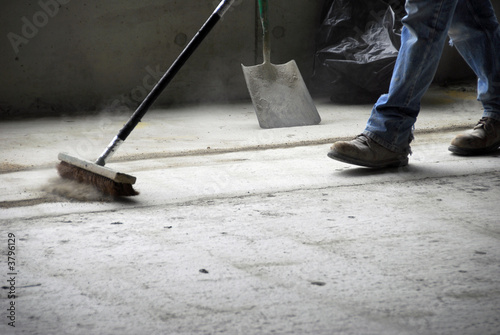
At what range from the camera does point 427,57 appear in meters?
2.27

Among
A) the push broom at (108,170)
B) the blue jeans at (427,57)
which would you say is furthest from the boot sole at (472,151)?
the push broom at (108,170)

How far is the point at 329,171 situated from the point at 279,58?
2.09m

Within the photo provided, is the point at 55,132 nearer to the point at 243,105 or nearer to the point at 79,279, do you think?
the point at 243,105

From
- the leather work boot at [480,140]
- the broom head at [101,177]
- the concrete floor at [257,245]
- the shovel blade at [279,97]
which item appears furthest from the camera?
the shovel blade at [279,97]

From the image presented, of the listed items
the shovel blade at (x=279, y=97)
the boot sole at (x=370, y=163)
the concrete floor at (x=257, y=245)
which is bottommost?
the concrete floor at (x=257, y=245)

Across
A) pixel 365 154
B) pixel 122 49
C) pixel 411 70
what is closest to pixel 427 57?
pixel 411 70

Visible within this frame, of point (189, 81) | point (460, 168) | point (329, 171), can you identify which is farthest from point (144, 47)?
point (460, 168)

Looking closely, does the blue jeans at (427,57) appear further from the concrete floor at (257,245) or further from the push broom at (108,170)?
the push broom at (108,170)

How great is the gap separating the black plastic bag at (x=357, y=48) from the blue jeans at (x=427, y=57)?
128 centimetres

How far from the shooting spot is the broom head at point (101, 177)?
193cm

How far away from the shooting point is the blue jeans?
2234 millimetres

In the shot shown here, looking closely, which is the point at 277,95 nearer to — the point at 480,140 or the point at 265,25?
the point at 265,25

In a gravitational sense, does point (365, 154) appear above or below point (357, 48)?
below

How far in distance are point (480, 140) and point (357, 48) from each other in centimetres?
160
